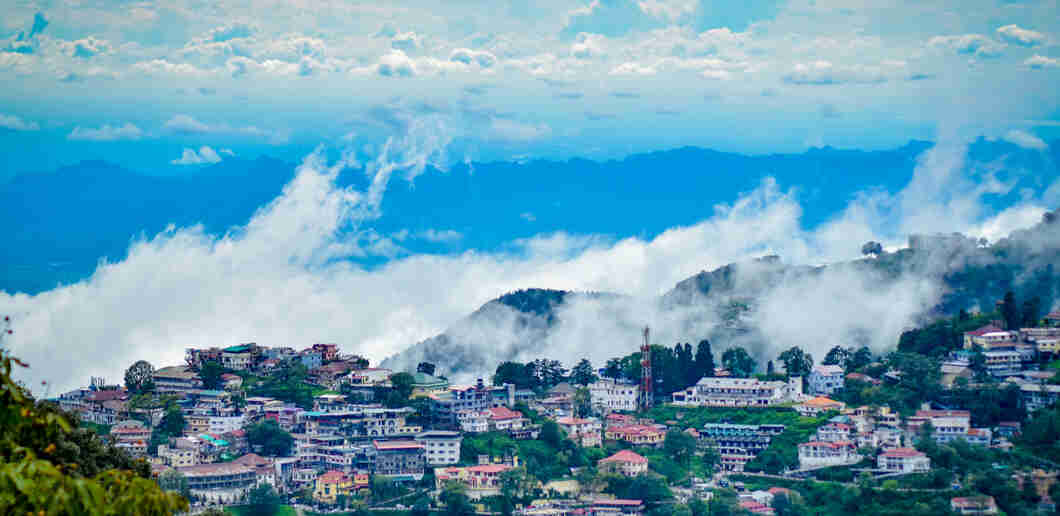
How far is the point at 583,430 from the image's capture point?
80.5ft

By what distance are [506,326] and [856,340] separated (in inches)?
386

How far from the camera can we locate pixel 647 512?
20.9 m

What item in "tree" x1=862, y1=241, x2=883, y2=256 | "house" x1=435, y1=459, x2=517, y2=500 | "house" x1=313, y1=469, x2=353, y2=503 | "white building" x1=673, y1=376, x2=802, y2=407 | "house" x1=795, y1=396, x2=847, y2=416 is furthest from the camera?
"tree" x1=862, y1=241, x2=883, y2=256

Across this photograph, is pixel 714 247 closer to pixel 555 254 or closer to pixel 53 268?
pixel 555 254

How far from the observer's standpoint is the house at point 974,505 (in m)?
19.2

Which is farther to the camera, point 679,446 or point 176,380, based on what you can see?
point 176,380

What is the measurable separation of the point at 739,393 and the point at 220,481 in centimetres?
998

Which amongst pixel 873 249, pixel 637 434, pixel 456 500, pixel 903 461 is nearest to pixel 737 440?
pixel 637 434

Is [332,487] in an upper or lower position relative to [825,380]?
lower

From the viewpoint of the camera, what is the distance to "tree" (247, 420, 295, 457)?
23.8 m

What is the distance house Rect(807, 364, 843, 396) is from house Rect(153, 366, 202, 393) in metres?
12.1

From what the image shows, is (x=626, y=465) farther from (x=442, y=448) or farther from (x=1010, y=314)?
(x=1010, y=314)

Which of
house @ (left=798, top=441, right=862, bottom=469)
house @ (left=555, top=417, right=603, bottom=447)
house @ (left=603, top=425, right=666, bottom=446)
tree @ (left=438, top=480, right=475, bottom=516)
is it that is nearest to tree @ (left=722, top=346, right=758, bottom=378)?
house @ (left=603, top=425, right=666, bottom=446)

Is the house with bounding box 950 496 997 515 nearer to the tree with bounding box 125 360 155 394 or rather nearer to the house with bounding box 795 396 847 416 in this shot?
the house with bounding box 795 396 847 416
